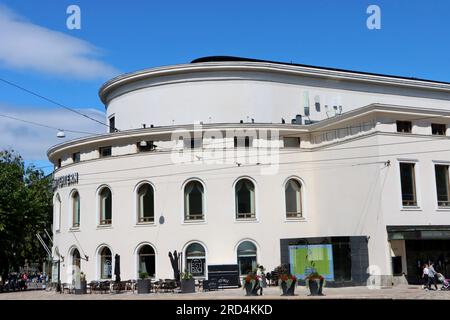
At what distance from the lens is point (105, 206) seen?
35.3m

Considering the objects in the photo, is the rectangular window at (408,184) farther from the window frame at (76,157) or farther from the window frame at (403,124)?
the window frame at (76,157)

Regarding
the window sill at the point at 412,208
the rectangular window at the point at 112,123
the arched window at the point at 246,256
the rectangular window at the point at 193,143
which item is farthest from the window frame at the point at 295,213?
the rectangular window at the point at 112,123

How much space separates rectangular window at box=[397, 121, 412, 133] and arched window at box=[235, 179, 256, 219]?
8.94m

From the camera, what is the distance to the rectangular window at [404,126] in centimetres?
3036

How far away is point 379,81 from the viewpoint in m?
40.8

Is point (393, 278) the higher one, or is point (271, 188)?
point (271, 188)

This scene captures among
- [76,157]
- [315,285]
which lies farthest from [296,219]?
[76,157]

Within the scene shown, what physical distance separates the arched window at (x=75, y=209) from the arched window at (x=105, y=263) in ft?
10.1

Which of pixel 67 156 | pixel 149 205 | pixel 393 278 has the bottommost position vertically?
pixel 393 278
